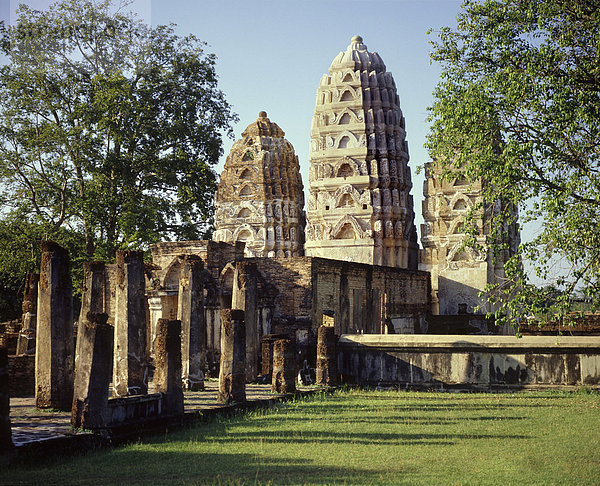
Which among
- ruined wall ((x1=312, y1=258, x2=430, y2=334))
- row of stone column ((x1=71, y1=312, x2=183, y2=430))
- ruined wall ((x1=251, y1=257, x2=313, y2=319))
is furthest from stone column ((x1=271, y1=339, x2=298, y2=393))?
ruined wall ((x1=312, y1=258, x2=430, y2=334))

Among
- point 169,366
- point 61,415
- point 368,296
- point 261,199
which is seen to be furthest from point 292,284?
point 261,199

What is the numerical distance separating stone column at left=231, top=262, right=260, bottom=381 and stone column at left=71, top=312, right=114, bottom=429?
6.36 m

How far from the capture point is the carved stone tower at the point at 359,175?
28.3 meters

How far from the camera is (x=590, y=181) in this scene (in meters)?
11.4

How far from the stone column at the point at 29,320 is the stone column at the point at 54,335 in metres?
5.42

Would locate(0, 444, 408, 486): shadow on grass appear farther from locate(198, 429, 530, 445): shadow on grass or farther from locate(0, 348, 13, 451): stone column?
locate(198, 429, 530, 445): shadow on grass

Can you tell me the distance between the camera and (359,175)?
28.5 metres

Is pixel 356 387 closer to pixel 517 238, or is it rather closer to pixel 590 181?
pixel 590 181

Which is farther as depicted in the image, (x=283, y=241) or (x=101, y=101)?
(x=283, y=241)

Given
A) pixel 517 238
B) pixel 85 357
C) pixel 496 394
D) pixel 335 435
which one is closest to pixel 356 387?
pixel 496 394

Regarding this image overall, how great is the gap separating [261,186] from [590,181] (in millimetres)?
20804

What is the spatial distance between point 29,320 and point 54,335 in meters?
6.42

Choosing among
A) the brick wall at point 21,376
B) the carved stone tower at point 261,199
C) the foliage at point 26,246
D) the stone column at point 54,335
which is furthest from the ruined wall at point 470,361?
the carved stone tower at point 261,199

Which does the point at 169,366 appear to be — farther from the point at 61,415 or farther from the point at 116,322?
the point at 116,322
